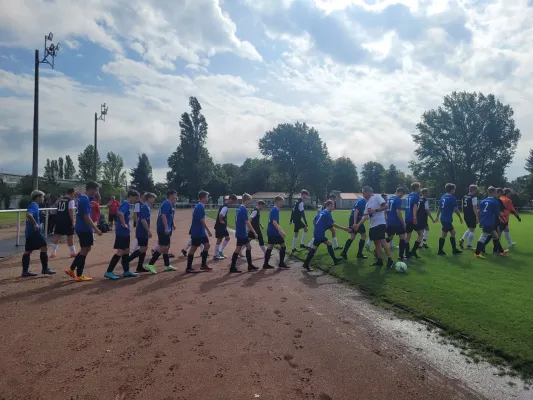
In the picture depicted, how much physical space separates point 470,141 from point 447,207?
5734 cm

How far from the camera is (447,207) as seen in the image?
11.3 meters

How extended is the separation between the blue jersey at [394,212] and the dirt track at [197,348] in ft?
13.6

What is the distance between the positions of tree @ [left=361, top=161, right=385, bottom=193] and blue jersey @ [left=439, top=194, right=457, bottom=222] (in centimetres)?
10784

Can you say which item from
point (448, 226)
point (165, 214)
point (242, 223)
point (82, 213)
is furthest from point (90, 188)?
point (448, 226)

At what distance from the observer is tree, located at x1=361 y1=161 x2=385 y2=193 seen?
116812 millimetres

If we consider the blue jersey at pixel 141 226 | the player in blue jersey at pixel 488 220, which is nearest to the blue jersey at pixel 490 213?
the player in blue jersey at pixel 488 220

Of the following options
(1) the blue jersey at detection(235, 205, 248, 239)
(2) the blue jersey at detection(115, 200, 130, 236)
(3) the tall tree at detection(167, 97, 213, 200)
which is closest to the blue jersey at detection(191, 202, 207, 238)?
(1) the blue jersey at detection(235, 205, 248, 239)

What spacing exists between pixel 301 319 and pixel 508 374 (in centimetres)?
272

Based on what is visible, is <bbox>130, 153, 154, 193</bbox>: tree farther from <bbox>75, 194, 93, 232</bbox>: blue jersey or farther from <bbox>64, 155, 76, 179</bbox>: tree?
<bbox>75, 194, 93, 232</bbox>: blue jersey

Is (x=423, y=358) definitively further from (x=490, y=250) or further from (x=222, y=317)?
(x=490, y=250)

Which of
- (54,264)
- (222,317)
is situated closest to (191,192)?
(54,264)

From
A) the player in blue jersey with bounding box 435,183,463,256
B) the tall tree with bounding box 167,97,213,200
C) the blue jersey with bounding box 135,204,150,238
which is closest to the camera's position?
the blue jersey with bounding box 135,204,150,238

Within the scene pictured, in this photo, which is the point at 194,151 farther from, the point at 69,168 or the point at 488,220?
the point at 488,220

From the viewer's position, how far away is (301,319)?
5633mm
